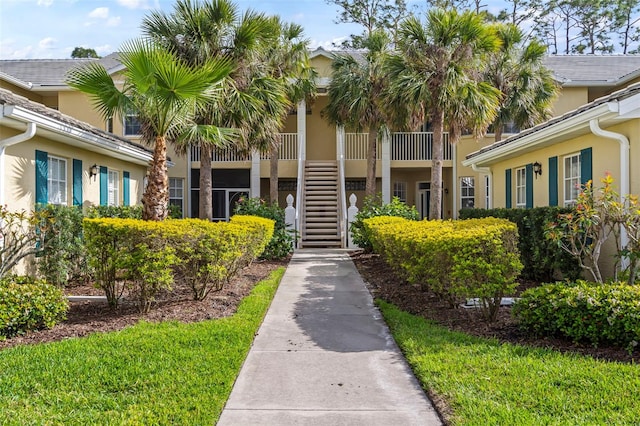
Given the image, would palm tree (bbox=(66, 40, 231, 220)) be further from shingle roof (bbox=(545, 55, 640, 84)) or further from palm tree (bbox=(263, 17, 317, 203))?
shingle roof (bbox=(545, 55, 640, 84))

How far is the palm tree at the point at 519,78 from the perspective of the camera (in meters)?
17.0

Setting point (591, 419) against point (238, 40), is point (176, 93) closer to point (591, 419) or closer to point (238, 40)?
point (238, 40)

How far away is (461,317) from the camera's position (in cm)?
669

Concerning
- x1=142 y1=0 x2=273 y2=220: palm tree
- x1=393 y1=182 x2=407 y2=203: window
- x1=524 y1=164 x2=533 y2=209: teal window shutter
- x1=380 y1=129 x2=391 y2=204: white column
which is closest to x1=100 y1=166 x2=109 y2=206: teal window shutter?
x1=142 y1=0 x2=273 y2=220: palm tree

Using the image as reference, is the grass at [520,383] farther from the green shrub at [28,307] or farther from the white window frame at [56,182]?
the white window frame at [56,182]

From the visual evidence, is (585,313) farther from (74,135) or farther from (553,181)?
(74,135)

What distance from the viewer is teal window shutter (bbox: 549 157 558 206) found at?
34.1 feet

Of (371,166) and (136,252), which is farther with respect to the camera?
(371,166)

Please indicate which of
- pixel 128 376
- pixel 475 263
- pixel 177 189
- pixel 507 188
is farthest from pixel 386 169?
pixel 128 376

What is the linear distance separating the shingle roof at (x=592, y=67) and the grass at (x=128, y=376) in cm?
Result: 1899

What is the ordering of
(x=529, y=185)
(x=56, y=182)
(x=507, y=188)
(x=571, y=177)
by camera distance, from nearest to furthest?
(x=571, y=177), (x=56, y=182), (x=529, y=185), (x=507, y=188)

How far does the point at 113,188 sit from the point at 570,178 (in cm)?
1107

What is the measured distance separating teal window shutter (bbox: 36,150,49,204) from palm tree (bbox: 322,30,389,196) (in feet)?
30.4

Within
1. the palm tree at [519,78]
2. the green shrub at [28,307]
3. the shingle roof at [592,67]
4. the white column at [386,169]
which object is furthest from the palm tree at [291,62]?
the shingle roof at [592,67]
